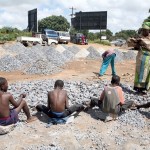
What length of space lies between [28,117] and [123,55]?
58.4 ft

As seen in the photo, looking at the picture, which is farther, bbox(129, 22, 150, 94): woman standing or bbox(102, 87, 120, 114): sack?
bbox(129, 22, 150, 94): woman standing

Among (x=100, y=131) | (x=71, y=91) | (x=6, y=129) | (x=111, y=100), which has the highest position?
(x=111, y=100)

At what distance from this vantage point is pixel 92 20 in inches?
2067

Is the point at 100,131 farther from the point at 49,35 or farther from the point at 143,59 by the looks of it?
the point at 49,35

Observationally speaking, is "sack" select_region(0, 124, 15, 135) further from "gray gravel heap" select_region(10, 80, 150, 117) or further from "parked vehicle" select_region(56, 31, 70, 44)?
"parked vehicle" select_region(56, 31, 70, 44)

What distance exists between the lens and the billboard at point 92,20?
170 ft

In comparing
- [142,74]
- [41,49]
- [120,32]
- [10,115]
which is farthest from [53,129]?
[120,32]

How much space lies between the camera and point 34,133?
6.46m

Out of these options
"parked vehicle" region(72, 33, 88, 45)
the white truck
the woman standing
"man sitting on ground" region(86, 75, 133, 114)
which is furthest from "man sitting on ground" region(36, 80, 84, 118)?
"parked vehicle" region(72, 33, 88, 45)

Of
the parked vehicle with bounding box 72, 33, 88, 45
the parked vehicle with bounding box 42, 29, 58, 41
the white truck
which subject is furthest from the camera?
the parked vehicle with bounding box 72, 33, 88, 45

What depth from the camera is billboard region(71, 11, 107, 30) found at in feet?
170

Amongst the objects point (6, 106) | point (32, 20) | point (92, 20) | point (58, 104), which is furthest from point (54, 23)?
point (6, 106)

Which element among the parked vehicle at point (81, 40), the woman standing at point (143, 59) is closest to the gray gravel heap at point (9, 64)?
the woman standing at point (143, 59)

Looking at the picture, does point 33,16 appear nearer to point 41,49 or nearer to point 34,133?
point 41,49
